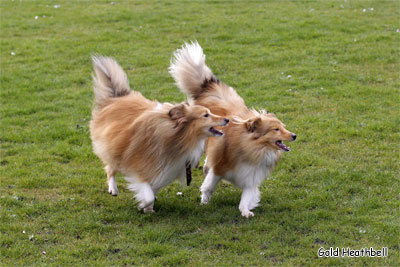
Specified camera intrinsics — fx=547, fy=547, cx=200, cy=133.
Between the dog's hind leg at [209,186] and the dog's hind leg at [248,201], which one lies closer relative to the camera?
the dog's hind leg at [248,201]

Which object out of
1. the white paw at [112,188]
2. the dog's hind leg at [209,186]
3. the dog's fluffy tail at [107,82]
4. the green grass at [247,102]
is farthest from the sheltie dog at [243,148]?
the white paw at [112,188]

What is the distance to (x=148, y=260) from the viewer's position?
6.41 meters

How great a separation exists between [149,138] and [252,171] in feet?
4.81

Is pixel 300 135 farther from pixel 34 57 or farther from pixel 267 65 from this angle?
pixel 34 57

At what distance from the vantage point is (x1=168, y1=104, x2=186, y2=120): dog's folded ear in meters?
7.09

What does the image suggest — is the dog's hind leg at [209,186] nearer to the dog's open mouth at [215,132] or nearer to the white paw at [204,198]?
the white paw at [204,198]

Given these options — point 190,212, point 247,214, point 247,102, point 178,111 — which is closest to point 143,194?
point 190,212

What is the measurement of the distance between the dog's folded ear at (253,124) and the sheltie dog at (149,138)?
378 mm


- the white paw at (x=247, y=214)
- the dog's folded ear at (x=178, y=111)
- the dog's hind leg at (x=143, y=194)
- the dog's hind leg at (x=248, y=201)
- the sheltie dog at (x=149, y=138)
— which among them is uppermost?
the dog's folded ear at (x=178, y=111)

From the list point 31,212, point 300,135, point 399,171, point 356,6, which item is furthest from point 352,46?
point 31,212

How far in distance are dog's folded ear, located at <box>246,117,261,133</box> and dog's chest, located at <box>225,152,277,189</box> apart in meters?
0.39

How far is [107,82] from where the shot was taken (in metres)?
8.27

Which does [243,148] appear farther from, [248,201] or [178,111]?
[178,111]

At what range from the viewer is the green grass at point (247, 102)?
6.76m
